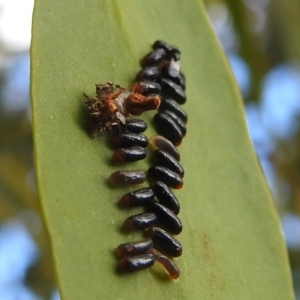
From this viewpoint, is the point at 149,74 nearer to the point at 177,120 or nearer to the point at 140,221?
the point at 177,120

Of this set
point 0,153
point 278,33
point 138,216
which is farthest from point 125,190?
point 278,33

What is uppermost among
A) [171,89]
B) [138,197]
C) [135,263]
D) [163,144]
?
[171,89]

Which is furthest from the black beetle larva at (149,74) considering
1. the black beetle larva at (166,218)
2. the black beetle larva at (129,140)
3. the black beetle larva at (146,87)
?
the black beetle larva at (166,218)

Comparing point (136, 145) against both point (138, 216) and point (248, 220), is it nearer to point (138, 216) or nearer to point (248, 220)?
point (138, 216)

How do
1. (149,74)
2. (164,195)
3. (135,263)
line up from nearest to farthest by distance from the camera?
(135,263) < (164,195) < (149,74)

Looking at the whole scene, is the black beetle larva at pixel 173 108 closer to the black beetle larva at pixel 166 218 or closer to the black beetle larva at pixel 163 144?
the black beetle larva at pixel 163 144

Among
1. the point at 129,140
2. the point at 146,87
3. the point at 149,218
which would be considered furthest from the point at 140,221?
the point at 146,87
